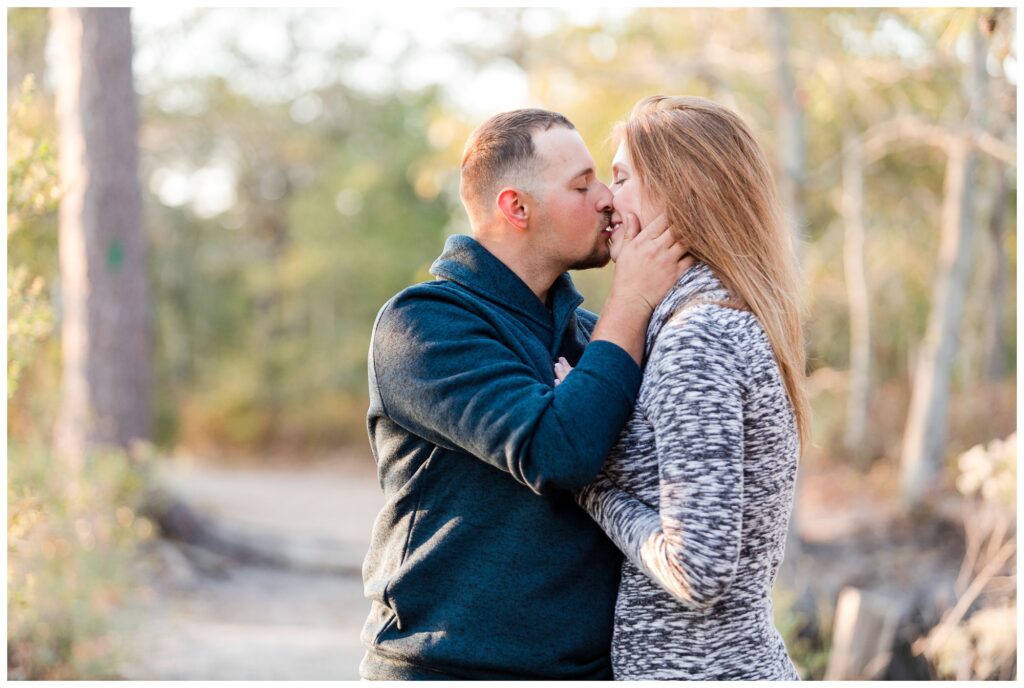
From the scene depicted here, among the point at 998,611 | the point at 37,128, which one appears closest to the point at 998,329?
the point at 998,611

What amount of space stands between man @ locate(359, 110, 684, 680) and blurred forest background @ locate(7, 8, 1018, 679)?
1.97ft

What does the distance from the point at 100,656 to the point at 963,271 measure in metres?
8.13

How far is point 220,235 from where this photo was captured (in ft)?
69.3

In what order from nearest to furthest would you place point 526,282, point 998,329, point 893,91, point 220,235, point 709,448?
point 709,448 < point 526,282 < point 893,91 < point 998,329 < point 220,235

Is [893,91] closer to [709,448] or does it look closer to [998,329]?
[998,329]

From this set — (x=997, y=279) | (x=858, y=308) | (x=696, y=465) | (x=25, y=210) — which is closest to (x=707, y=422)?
(x=696, y=465)

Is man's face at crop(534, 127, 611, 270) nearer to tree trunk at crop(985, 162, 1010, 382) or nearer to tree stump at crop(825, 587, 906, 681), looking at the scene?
tree stump at crop(825, 587, 906, 681)

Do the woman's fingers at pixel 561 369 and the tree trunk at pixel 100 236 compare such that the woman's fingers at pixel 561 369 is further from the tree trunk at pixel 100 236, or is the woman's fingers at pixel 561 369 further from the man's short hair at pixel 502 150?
the tree trunk at pixel 100 236

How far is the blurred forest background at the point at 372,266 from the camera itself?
5.57 m

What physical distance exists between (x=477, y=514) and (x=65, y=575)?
4189 millimetres

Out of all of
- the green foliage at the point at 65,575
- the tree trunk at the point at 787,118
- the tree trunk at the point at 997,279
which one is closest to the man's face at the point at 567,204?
the green foliage at the point at 65,575

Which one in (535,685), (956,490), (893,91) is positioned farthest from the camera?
(893,91)

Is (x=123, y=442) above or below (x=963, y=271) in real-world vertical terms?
below

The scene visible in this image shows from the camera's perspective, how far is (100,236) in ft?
28.2
